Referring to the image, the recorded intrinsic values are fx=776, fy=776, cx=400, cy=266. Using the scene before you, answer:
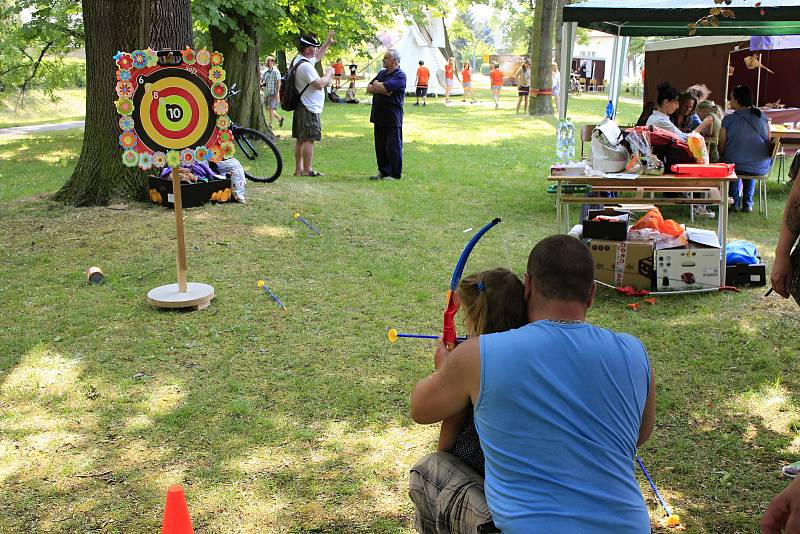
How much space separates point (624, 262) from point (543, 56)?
15448 mm

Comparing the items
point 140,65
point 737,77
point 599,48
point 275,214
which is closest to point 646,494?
point 140,65

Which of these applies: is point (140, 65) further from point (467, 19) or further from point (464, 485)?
point (467, 19)

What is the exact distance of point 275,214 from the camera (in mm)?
7680

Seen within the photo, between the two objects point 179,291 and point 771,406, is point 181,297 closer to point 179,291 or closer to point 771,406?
point 179,291

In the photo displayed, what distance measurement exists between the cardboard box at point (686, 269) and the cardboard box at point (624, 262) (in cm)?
8

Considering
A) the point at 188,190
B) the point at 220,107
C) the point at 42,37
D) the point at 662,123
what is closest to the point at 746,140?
the point at 662,123

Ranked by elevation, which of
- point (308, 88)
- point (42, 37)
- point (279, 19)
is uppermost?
point (279, 19)

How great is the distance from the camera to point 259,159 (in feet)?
36.9

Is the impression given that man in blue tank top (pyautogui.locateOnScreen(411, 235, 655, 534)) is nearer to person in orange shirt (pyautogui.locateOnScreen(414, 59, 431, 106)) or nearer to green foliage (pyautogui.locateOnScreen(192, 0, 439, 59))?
green foliage (pyautogui.locateOnScreen(192, 0, 439, 59))

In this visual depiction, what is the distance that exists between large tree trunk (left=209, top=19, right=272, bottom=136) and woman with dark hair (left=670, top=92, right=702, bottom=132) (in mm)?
7181

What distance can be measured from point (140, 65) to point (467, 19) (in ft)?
337

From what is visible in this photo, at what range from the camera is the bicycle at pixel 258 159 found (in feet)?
30.9

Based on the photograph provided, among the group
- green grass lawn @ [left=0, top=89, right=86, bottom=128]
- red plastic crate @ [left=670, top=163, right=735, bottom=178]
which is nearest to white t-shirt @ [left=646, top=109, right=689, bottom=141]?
red plastic crate @ [left=670, top=163, right=735, bottom=178]

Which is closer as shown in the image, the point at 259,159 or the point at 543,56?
the point at 259,159
